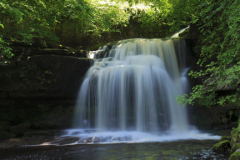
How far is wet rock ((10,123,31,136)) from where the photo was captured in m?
9.47

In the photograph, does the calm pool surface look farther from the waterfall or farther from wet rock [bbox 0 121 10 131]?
wet rock [bbox 0 121 10 131]

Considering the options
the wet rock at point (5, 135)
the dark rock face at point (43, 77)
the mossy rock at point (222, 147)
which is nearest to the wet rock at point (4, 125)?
the wet rock at point (5, 135)

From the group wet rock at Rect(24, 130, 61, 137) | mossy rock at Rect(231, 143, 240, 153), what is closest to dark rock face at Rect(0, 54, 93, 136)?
wet rock at Rect(24, 130, 61, 137)

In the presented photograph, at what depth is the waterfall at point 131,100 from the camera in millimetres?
9617

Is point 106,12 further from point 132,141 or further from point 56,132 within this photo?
point 132,141

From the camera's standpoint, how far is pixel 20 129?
9.63 metres

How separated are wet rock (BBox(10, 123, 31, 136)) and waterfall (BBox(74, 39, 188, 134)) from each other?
2.42 m

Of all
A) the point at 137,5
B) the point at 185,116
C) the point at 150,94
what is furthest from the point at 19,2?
the point at 137,5

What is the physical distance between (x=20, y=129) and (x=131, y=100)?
5.62m

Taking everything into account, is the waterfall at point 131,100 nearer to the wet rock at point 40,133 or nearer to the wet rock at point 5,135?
the wet rock at point 40,133

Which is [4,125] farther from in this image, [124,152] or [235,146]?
[235,146]

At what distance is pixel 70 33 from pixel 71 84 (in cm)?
702

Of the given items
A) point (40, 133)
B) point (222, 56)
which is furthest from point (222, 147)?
point (40, 133)

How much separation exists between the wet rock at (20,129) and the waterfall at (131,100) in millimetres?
2421
